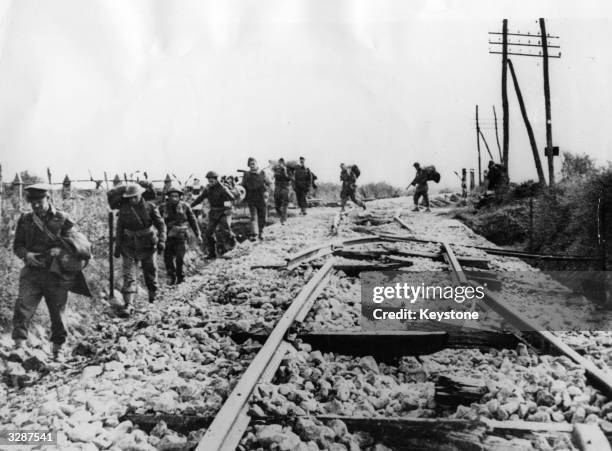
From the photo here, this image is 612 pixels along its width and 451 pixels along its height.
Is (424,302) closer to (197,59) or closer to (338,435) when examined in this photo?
(338,435)

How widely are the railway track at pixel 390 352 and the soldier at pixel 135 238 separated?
1677 mm

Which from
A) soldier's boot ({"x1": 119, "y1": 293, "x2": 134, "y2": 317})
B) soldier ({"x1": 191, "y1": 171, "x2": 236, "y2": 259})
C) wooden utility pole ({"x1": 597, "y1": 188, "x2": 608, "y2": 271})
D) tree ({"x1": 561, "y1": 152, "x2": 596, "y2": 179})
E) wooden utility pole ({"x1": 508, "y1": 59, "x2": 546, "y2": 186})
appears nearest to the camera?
wooden utility pole ({"x1": 597, "y1": 188, "x2": 608, "y2": 271})

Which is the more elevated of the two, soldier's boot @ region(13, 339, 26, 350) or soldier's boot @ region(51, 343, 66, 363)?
soldier's boot @ region(13, 339, 26, 350)

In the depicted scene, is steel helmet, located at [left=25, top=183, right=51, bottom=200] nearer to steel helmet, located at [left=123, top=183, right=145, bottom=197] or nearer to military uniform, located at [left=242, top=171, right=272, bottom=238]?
steel helmet, located at [left=123, top=183, right=145, bottom=197]

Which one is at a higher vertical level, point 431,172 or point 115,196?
point 431,172

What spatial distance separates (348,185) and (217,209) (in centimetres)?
204

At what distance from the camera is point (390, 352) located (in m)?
2.88

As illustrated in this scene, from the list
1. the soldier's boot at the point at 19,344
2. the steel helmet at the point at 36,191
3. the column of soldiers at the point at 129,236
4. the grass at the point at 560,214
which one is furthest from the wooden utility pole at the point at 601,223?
the soldier's boot at the point at 19,344

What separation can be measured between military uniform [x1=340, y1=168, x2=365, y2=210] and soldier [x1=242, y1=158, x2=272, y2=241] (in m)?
1.24

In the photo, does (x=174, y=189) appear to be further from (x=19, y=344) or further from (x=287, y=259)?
(x=19, y=344)

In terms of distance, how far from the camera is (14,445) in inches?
97.8

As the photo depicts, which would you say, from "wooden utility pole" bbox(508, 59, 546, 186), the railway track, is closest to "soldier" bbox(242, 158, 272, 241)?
the railway track

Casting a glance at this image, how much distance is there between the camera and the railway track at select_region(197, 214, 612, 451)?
6.72 ft

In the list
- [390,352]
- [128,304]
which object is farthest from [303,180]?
[390,352]
